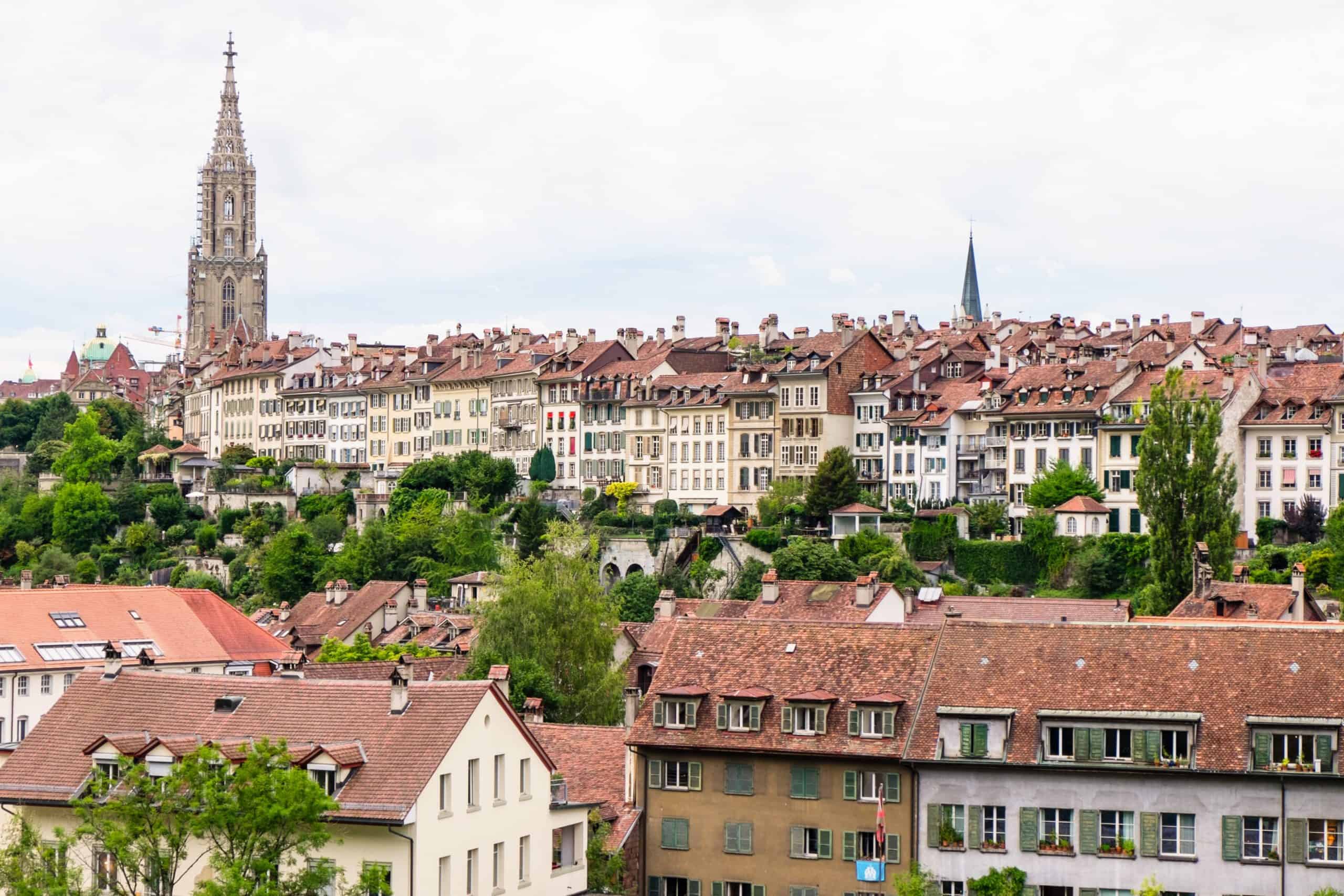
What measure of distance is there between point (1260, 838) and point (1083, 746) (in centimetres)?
450

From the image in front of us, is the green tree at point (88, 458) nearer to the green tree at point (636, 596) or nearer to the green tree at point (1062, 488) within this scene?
the green tree at point (636, 596)

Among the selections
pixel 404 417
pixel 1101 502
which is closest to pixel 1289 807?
pixel 1101 502

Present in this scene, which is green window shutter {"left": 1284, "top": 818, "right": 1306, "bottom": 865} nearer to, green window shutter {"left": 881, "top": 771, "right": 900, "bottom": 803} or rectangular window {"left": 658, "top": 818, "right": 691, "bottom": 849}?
green window shutter {"left": 881, "top": 771, "right": 900, "bottom": 803}

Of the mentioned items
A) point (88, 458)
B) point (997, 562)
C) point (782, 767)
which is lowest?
point (782, 767)

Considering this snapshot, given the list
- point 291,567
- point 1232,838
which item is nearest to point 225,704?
point 1232,838

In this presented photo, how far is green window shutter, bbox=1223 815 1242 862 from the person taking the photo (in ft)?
171

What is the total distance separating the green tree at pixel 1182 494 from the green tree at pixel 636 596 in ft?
92.0

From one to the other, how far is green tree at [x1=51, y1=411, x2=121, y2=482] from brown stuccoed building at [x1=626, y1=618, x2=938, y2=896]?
405 ft

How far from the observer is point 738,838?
57.0m

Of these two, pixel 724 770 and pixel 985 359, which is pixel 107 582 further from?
pixel 724 770

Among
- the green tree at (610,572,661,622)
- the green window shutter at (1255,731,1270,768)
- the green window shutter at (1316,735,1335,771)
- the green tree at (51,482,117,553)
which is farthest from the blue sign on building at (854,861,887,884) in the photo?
the green tree at (51,482,117,553)

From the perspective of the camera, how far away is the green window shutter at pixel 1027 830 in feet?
176

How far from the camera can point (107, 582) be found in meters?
152

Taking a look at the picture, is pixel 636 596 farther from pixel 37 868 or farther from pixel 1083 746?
pixel 37 868
